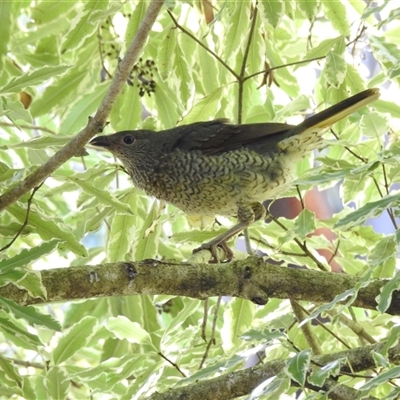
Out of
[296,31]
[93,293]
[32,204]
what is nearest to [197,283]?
[93,293]

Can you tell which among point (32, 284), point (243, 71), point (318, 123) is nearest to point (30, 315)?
point (32, 284)

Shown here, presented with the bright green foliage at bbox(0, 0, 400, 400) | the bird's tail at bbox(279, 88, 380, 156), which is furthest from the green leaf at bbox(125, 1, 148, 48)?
the bird's tail at bbox(279, 88, 380, 156)

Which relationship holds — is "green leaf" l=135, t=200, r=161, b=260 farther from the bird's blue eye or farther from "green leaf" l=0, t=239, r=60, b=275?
"green leaf" l=0, t=239, r=60, b=275

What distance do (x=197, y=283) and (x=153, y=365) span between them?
36 cm

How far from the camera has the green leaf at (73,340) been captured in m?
2.06

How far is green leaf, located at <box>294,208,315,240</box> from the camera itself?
198cm

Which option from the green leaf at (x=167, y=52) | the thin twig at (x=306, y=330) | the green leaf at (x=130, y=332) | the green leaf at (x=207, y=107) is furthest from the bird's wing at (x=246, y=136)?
the green leaf at (x=130, y=332)

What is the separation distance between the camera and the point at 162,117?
2.47m

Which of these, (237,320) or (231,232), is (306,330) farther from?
(231,232)

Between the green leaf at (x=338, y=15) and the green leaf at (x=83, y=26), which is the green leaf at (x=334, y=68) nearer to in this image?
the green leaf at (x=338, y=15)

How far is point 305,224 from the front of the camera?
2.00 metres

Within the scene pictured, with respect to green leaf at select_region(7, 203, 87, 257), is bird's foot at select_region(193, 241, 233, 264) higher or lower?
lower

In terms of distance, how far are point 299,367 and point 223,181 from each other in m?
1.16

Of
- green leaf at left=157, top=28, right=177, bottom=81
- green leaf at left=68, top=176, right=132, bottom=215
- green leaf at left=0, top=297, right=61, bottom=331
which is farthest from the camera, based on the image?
green leaf at left=157, top=28, right=177, bottom=81
